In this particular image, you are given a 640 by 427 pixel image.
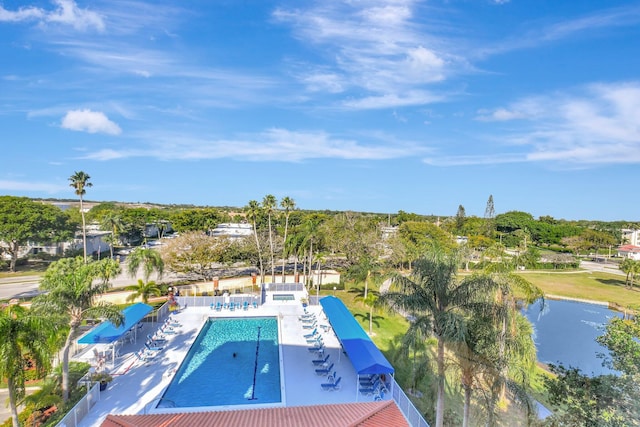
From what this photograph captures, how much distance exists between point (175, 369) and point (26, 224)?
36986 millimetres

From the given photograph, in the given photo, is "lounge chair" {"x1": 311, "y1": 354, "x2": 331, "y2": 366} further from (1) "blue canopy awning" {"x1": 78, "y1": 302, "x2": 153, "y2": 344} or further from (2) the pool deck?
(1) "blue canopy awning" {"x1": 78, "y1": 302, "x2": 153, "y2": 344}

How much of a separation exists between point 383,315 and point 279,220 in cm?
3983

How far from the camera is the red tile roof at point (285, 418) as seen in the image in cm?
909

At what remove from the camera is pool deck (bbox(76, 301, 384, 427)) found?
1362 cm

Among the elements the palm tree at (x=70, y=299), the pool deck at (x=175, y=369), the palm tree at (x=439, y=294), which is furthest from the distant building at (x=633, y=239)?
the palm tree at (x=70, y=299)

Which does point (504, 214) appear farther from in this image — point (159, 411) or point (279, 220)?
point (159, 411)

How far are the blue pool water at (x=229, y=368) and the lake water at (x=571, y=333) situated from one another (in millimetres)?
14231

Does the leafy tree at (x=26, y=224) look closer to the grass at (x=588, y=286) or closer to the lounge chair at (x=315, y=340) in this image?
the lounge chair at (x=315, y=340)

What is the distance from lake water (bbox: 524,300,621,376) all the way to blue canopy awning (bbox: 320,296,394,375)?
9.55 m

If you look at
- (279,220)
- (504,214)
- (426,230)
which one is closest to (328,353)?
(426,230)

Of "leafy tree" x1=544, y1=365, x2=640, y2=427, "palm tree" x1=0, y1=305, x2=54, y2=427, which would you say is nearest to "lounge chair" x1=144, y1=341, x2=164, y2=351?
"palm tree" x1=0, y1=305, x2=54, y2=427

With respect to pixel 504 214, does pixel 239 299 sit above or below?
below

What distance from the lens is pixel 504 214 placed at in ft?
341

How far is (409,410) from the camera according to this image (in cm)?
1238
